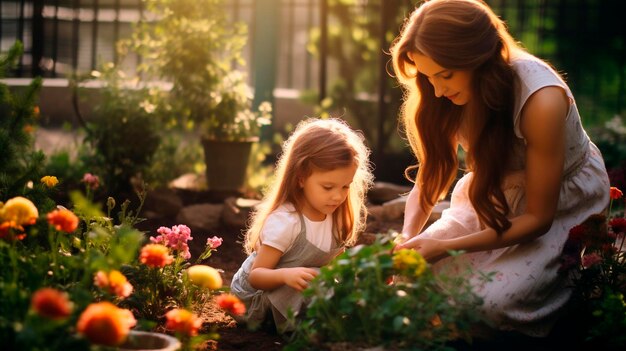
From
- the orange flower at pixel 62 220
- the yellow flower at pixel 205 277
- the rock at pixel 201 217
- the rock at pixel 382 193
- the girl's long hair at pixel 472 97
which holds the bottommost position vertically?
the rock at pixel 201 217

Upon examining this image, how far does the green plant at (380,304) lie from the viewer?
2.50m

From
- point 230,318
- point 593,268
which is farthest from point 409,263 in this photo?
point 230,318

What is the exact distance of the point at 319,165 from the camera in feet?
11.0

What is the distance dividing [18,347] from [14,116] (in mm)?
1541

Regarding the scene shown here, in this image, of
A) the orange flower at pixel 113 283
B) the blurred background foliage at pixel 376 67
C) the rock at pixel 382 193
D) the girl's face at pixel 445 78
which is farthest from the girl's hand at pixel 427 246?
the blurred background foliage at pixel 376 67

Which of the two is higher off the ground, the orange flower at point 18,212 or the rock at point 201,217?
the orange flower at point 18,212

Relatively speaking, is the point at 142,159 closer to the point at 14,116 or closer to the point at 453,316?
the point at 14,116

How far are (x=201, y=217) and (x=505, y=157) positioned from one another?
2.25m

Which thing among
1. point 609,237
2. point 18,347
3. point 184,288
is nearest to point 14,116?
point 184,288

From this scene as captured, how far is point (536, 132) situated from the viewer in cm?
322

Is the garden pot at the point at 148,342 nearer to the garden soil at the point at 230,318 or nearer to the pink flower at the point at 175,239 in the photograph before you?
the garden soil at the point at 230,318

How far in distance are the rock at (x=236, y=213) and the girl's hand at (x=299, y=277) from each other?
1.87 meters

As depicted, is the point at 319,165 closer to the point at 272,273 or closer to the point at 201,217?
the point at 272,273

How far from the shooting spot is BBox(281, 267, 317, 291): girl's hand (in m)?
3.13
